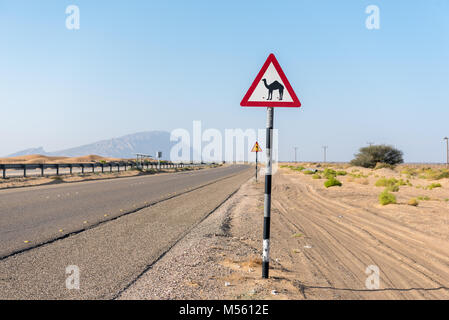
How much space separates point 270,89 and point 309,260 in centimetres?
304

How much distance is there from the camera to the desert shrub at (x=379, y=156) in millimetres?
79062

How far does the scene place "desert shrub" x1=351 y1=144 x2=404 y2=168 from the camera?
79.1 metres

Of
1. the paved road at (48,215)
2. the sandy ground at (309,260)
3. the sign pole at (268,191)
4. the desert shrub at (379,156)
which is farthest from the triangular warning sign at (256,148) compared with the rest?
the desert shrub at (379,156)

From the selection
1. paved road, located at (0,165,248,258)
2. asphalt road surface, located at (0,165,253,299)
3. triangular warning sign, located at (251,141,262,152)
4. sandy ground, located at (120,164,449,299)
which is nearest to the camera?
sandy ground, located at (120,164,449,299)

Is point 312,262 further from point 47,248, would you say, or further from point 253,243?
point 47,248

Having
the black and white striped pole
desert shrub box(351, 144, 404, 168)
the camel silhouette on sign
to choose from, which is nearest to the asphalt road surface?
the black and white striped pole

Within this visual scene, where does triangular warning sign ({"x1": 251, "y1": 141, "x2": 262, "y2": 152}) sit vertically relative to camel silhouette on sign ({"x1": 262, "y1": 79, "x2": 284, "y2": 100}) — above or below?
below

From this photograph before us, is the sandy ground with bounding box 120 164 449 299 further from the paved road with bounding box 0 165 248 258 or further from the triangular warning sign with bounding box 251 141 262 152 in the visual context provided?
the triangular warning sign with bounding box 251 141 262 152

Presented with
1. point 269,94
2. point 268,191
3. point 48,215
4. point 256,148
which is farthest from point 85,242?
point 256,148

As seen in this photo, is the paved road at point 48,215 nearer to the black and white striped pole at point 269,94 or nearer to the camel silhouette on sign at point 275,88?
the black and white striped pole at point 269,94

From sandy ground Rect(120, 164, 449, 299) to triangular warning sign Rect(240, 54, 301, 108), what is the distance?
7.72ft

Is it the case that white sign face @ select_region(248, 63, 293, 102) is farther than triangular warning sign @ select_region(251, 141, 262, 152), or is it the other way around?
triangular warning sign @ select_region(251, 141, 262, 152)

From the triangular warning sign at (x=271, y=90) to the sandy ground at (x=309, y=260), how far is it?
2.35m
